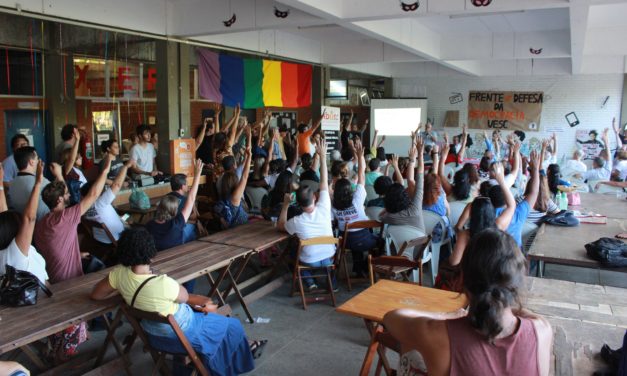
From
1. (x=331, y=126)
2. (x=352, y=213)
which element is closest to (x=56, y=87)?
(x=331, y=126)

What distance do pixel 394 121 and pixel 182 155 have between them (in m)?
9.06

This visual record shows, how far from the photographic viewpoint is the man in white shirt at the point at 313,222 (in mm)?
4762

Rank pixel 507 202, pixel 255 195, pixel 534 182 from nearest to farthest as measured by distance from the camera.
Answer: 1. pixel 507 202
2. pixel 534 182
3. pixel 255 195

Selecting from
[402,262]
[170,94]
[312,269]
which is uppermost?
[170,94]

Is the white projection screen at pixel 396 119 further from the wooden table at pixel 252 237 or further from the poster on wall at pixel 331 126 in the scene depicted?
the wooden table at pixel 252 237

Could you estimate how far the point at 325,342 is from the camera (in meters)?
4.17

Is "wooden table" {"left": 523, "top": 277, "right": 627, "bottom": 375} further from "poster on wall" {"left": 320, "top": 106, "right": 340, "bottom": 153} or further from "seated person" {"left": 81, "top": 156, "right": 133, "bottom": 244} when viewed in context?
"poster on wall" {"left": 320, "top": 106, "right": 340, "bottom": 153}

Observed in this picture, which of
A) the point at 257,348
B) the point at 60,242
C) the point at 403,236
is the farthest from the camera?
the point at 403,236

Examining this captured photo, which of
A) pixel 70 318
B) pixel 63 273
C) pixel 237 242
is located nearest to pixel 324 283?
pixel 237 242

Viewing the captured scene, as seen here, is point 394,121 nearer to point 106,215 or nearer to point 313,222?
point 313,222

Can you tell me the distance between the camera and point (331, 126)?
36.6 feet

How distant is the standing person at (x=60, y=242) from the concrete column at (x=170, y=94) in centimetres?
410

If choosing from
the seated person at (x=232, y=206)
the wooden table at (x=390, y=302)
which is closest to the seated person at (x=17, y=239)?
the wooden table at (x=390, y=302)

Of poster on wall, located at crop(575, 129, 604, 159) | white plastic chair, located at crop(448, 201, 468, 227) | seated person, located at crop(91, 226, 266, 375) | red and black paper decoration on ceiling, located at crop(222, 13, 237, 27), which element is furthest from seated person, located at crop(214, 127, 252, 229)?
poster on wall, located at crop(575, 129, 604, 159)
